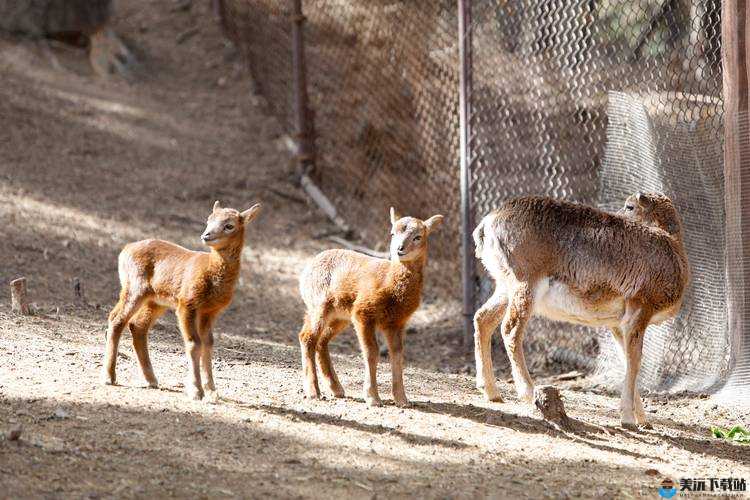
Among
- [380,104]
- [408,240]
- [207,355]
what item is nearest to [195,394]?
[207,355]

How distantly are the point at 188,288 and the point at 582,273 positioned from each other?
99.8 inches

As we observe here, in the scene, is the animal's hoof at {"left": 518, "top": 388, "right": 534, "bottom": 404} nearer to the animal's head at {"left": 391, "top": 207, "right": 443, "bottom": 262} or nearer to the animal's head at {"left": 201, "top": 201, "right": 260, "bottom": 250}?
the animal's head at {"left": 391, "top": 207, "right": 443, "bottom": 262}

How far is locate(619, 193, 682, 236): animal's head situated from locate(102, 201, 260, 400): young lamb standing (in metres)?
2.60

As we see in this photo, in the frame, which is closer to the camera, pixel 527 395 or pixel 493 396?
pixel 527 395

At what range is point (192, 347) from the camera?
600 cm

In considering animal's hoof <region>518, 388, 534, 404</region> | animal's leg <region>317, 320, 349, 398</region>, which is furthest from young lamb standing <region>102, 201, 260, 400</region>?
animal's hoof <region>518, 388, 534, 404</region>

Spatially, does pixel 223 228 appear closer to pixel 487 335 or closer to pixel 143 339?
pixel 143 339

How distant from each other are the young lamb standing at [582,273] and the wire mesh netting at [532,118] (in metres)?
1.03

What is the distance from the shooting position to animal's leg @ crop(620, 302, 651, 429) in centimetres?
657

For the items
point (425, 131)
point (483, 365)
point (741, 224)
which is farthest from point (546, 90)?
point (483, 365)

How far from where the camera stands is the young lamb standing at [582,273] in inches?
261

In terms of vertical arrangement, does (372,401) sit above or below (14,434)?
below

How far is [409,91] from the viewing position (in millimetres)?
12094

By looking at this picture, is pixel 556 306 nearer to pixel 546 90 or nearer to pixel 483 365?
pixel 483 365
